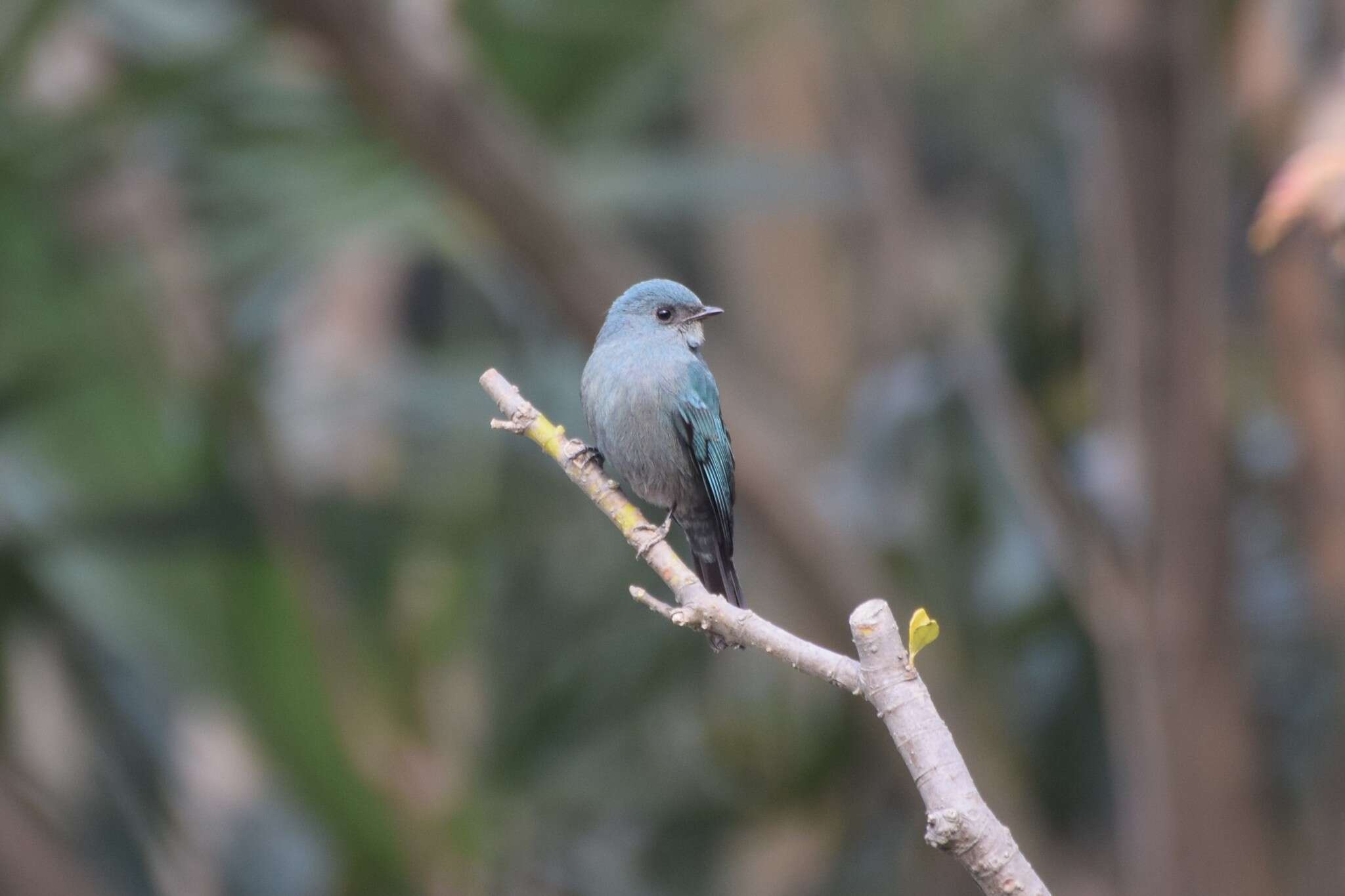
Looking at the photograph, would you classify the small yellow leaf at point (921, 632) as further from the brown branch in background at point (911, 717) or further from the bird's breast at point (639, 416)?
the bird's breast at point (639, 416)

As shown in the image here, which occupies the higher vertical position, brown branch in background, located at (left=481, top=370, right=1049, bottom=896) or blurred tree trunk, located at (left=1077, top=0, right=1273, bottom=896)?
blurred tree trunk, located at (left=1077, top=0, right=1273, bottom=896)

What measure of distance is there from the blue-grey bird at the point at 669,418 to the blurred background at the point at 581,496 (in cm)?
129

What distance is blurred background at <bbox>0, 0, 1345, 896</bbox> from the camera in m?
4.60

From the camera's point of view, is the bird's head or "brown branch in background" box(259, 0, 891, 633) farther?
"brown branch in background" box(259, 0, 891, 633)

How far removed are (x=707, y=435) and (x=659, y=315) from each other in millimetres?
292

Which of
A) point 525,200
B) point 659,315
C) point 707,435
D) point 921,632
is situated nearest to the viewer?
point 921,632

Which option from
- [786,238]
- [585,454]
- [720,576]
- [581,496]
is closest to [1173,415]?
[720,576]

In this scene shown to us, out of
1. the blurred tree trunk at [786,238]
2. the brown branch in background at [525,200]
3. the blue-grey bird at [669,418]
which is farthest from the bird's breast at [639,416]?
the blurred tree trunk at [786,238]

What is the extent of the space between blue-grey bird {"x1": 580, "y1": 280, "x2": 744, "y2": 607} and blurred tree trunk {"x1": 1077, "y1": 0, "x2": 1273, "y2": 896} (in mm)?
1698

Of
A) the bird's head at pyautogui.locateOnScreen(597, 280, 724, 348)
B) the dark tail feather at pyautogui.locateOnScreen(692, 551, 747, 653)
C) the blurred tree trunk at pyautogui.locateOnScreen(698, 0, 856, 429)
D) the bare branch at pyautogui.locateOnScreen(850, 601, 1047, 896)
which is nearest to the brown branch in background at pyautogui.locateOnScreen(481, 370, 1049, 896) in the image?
the bare branch at pyautogui.locateOnScreen(850, 601, 1047, 896)

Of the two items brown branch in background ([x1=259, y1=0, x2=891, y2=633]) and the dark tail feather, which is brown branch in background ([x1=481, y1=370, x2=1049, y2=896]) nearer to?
the dark tail feather

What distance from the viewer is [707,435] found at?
3141mm

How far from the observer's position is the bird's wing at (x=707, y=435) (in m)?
3.10

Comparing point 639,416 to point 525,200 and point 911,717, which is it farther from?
point 911,717
